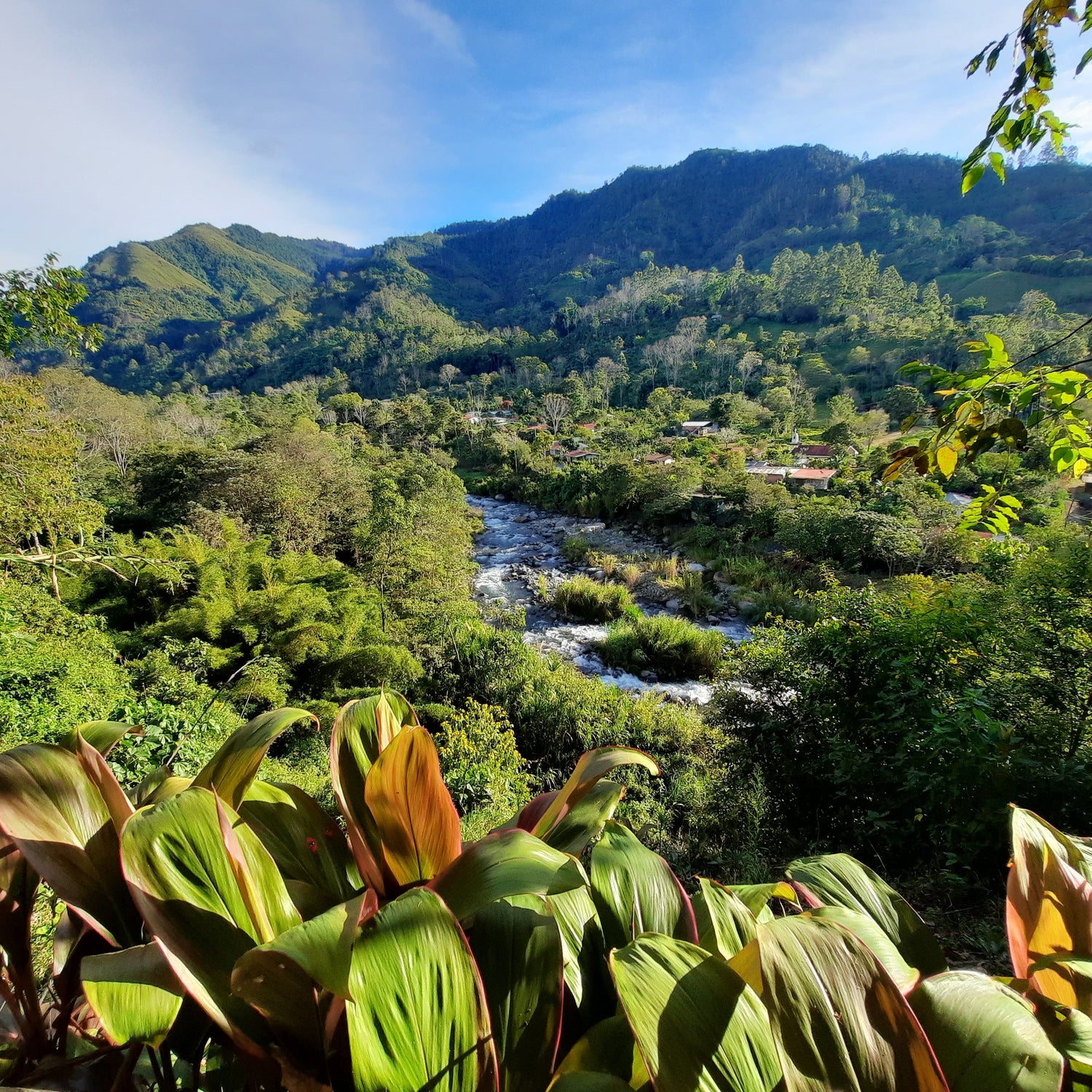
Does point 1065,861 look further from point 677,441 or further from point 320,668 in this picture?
point 677,441

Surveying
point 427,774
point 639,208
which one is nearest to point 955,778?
point 427,774

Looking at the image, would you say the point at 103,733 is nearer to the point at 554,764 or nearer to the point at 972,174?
the point at 972,174

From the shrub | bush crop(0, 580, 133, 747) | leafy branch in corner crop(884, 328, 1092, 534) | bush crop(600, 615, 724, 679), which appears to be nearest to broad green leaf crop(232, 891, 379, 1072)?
leafy branch in corner crop(884, 328, 1092, 534)

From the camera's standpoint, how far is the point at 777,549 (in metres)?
15.0

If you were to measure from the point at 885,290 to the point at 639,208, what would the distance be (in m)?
104

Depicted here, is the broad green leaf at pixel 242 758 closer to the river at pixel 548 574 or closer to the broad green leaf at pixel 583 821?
the broad green leaf at pixel 583 821

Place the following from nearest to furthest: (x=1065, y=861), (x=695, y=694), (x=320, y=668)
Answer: (x=1065, y=861), (x=320, y=668), (x=695, y=694)

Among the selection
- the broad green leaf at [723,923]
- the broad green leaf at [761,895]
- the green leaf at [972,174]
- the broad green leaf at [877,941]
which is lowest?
the broad green leaf at [761,895]

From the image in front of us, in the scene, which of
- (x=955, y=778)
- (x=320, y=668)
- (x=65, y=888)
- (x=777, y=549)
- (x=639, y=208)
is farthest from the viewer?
(x=639, y=208)

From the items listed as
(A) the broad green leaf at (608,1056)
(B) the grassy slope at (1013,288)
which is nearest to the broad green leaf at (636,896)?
(A) the broad green leaf at (608,1056)

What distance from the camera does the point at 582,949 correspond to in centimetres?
60

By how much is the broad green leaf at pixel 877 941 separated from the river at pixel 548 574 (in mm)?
7101

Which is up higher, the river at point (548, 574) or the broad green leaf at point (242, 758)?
the broad green leaf at point (242, 758)

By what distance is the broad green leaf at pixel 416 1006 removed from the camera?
423mm
